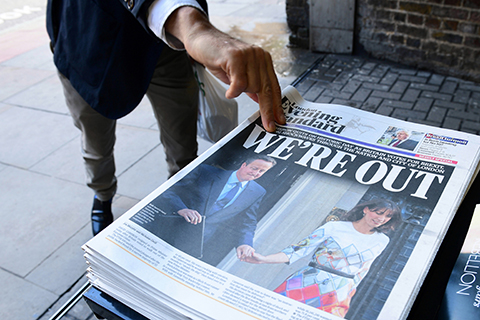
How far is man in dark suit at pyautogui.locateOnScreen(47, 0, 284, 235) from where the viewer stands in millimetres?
835

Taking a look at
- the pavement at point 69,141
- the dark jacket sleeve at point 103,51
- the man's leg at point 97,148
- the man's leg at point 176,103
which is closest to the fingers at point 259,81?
the dark jacket sleeve at point 103,51

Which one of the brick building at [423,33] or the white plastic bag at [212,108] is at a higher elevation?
the white plastic bag at [212,108]

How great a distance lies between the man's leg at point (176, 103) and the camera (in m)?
1.57

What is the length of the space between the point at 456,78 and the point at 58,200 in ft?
9.49

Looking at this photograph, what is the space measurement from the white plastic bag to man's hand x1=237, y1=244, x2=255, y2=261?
1.08 metres

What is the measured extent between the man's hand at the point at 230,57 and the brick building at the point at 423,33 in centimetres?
263

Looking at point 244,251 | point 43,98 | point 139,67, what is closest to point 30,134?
point 43,98

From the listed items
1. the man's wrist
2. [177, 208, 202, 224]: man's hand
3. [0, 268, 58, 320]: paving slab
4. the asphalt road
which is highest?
the man's wrist

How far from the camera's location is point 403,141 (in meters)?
0.86

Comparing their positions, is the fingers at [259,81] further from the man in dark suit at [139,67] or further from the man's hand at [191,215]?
the man's hand at [191,215]

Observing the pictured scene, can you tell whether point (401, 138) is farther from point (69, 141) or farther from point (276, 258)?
point (69, 141)

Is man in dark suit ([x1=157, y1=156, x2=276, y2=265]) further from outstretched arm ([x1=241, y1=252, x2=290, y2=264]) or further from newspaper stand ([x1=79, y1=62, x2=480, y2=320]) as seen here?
newspaper stand ([x1=79, y1=62, x2=480, y2=320])

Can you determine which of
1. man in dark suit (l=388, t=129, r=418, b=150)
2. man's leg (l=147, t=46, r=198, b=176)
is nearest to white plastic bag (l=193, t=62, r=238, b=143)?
man's leg (l=147, t=46, r=198, b=176)

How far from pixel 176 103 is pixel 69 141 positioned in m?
1.46
